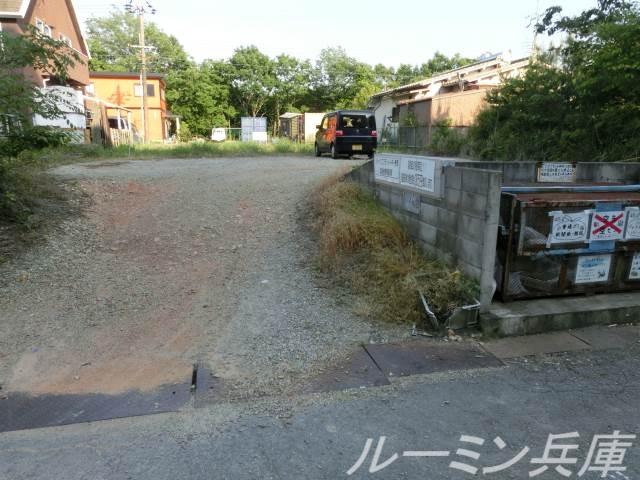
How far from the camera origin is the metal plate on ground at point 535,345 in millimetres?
3992

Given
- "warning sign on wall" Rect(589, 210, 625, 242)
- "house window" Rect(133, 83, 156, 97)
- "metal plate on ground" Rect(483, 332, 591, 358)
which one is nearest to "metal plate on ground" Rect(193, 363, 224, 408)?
"metal plate on ground" Rect(483, 332, 591, 358)

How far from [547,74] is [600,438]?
11860 mm

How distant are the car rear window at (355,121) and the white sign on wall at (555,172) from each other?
1037 cm

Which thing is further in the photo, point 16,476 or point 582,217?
point 582,217

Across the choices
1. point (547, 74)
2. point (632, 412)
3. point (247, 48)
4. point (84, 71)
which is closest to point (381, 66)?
point (247, 48)

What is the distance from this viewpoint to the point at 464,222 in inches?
182

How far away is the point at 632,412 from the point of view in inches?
122

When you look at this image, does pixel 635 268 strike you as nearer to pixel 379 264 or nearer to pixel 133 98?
pixel 379 264

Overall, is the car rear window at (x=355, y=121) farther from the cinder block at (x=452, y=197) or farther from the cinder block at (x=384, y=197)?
the cinder block at (x=452, y=197)

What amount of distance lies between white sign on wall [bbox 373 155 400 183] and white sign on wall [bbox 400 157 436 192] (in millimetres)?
139

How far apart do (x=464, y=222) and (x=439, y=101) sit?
17.3m

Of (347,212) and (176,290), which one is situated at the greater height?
(347,212)

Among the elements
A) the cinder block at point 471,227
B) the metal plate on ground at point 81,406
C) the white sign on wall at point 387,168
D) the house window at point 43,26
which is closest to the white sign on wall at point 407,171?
the white sign on wall at point 387,168

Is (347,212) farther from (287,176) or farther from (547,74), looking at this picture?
(547,74)
